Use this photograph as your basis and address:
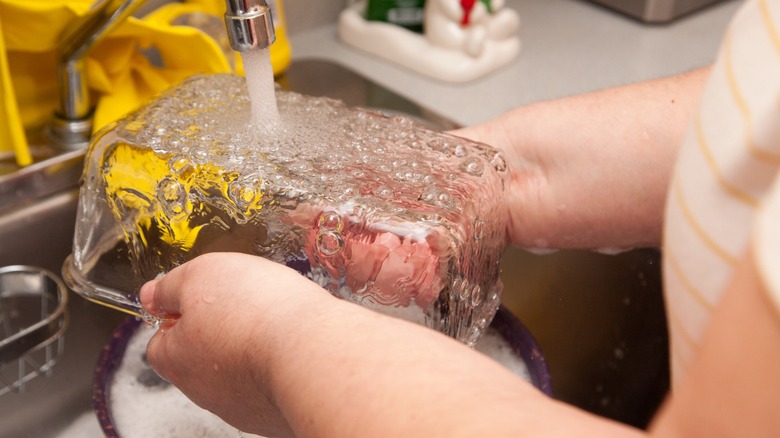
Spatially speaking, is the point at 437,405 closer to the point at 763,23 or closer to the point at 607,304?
the point at 763,23

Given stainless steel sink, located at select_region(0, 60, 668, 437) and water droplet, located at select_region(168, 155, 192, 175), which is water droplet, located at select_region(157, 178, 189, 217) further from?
stainless steel sink, located at select_region(0, 60, 668, 437)

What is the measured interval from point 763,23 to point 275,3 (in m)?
0.59

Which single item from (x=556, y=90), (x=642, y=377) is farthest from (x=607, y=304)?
(x=556, y=90)

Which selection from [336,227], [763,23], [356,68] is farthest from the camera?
[356,68]

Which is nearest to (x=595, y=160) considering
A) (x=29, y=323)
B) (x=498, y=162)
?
(x=498, y=162)

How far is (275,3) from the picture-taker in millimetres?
782

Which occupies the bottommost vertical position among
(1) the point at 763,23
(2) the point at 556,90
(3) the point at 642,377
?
(3) the point at 642,377

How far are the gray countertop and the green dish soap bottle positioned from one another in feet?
0.15

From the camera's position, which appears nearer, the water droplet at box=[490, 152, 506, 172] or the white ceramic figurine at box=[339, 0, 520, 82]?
the water droplet at box=[490, 152, 506, 172]

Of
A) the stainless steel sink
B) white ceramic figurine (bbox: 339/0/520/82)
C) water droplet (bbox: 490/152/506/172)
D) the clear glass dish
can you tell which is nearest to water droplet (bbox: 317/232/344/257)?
the clear glass dish

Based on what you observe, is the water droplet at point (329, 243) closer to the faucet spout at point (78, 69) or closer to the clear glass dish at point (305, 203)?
the clear glass dish at point (305, 203)

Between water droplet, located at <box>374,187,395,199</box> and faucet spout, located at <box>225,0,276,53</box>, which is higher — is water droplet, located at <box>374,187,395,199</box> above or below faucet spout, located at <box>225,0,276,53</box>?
below

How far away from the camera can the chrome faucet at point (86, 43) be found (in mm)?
453

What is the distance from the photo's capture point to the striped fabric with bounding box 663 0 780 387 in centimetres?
24
